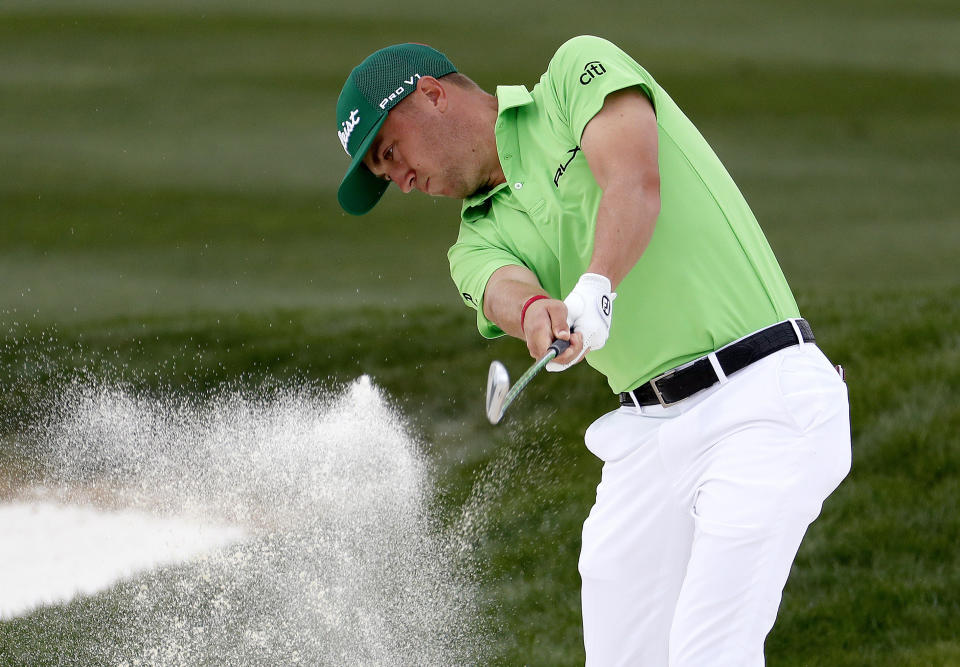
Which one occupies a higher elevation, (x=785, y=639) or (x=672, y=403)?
(x=672, y=403)

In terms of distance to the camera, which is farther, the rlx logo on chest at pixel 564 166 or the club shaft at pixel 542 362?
the rlx logo on chest at pixel 564 166

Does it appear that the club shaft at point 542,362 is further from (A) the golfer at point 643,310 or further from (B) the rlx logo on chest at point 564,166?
(B) the rlx logo on chest at point 564,166

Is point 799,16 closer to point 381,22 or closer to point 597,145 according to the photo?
point 381,22

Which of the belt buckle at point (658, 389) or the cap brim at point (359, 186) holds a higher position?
the cap brim at point (359, 186)

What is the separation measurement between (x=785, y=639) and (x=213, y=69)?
245cm

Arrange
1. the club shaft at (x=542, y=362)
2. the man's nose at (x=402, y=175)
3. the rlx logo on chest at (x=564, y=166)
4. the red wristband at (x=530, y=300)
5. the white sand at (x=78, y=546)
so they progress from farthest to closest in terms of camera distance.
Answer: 1. the white sand at (x=78, y=546)
2. the man's nose at (x=402, y=175)
3. the rlx logo on chest at (x=564, y=166)
4. the red wristband at (x=530, y=300)
5. the club shaft at (x=542, y=362)

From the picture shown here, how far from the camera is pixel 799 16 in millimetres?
3703

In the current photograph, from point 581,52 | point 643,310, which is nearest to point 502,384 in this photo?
point 643,310

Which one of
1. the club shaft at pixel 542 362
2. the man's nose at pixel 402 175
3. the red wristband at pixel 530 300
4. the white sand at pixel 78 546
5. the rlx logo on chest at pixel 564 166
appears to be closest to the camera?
the club shaft at pixel 542 362

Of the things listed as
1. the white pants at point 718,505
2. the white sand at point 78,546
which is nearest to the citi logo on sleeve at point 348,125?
the white pants at point 718,505

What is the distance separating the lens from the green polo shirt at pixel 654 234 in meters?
1.51

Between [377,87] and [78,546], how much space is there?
187cm

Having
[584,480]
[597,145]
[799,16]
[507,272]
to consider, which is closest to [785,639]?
[584,480]

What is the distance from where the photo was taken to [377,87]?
1608 mm
